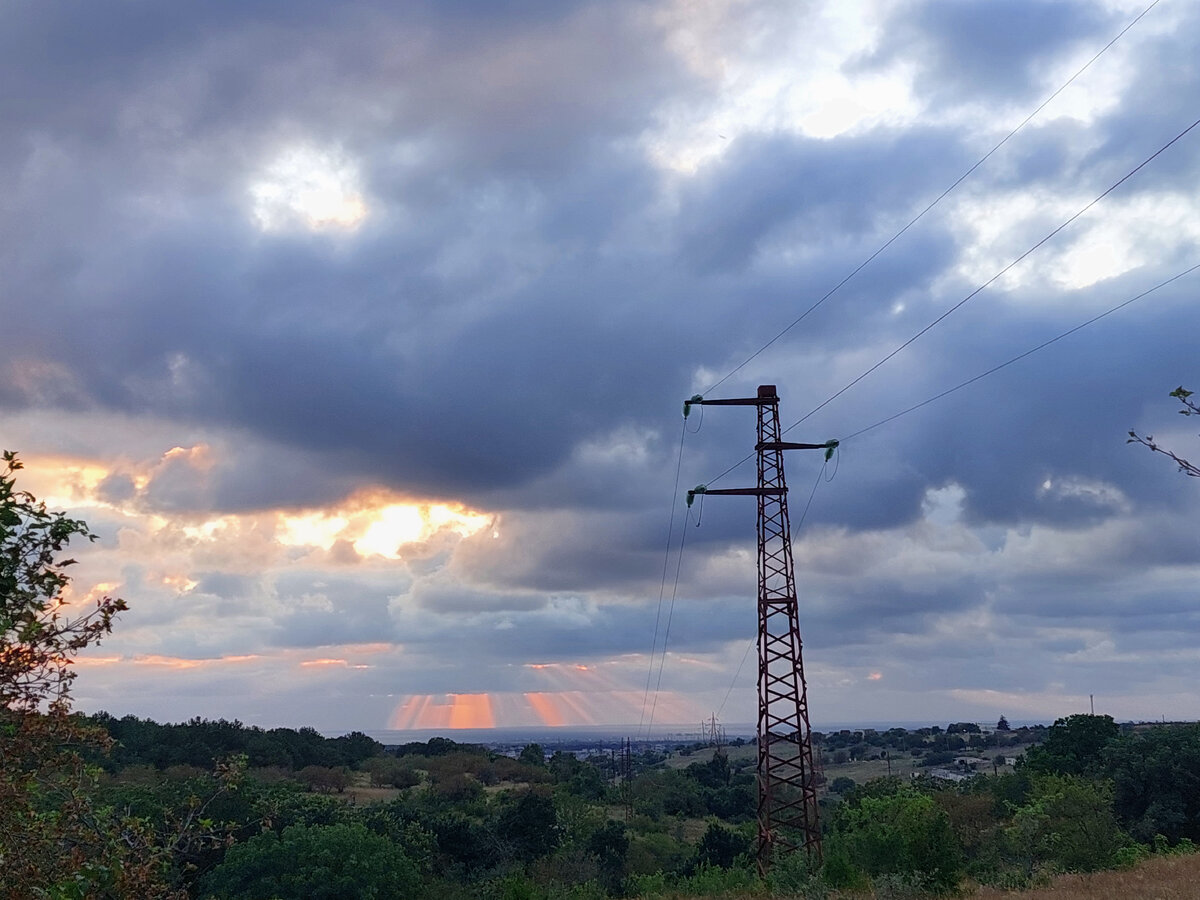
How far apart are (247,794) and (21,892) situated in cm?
6289

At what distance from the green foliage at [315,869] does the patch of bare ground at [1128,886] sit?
97.6 ft

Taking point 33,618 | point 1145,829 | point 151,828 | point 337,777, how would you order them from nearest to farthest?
point 33,618, point 151,828, point 1145,829, point 337,777

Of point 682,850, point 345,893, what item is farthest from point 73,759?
point 682,850

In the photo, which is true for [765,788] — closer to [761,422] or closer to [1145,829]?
[761,422]

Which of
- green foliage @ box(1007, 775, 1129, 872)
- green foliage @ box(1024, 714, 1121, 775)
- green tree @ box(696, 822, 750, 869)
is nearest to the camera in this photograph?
green foliage @ box(1007, 775, 1129, 872)

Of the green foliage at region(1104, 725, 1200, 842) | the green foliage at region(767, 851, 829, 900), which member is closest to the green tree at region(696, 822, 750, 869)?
the green foliage at region(1104, 725, 1200, 842)

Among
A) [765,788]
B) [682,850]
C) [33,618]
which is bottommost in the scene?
[682,850]

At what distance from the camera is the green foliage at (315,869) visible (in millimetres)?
48156

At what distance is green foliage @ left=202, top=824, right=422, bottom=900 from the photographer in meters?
48.2

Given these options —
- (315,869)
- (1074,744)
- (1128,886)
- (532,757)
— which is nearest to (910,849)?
(1128,886)

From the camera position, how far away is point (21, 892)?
785cm

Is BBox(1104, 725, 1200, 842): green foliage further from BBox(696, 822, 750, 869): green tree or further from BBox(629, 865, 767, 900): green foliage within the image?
BBox(629, 865, 767, 900): green foliage

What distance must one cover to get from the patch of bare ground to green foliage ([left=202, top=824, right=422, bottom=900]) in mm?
29748

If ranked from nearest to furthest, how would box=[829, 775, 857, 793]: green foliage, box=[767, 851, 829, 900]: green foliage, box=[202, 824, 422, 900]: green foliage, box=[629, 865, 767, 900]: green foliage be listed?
box=[767, 851, 829, 900]: green foliage, box=[629, 865, 767, 900]: green foliage, box=[202, 824, 422, 900]: green foliage, box=[829, 775, 857, 793]: green foliage
